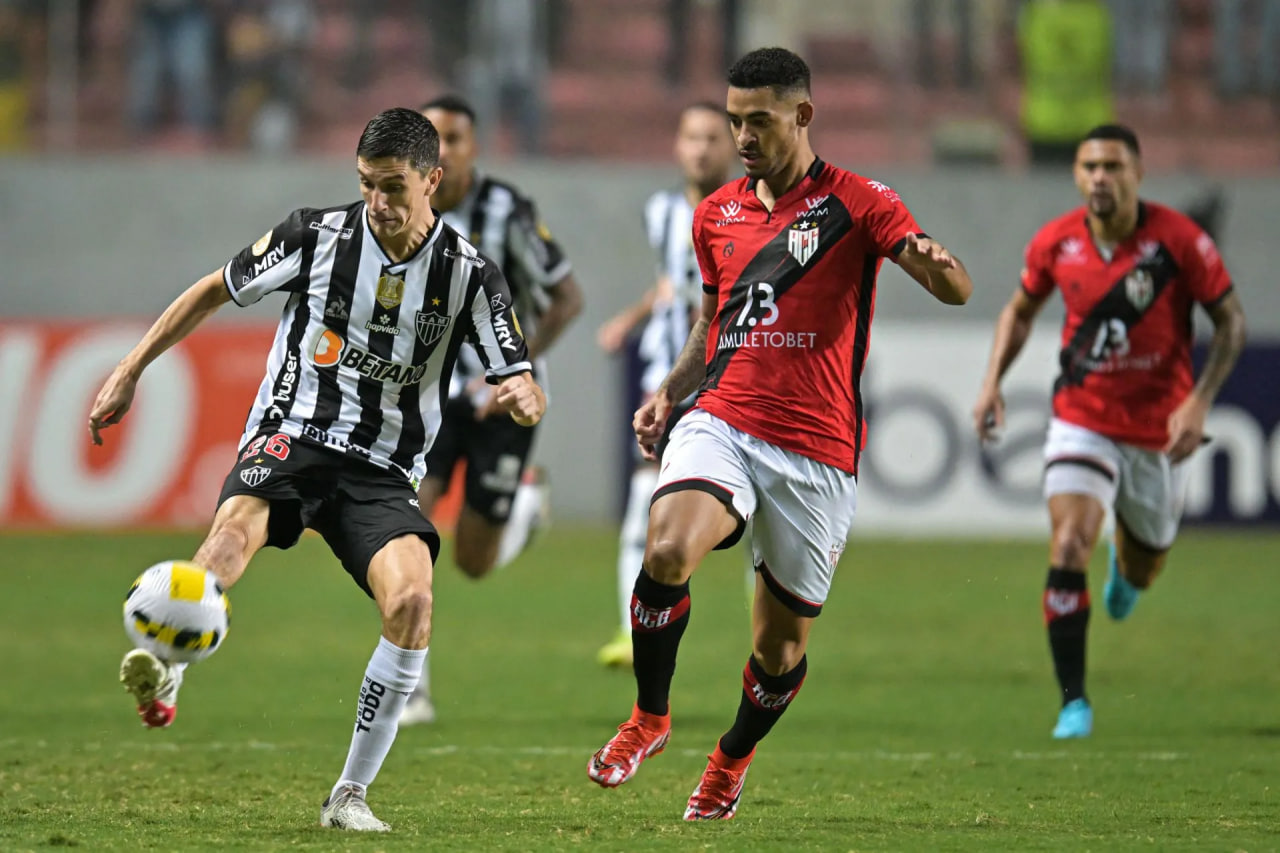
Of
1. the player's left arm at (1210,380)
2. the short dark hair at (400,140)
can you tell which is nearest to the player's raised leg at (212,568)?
the short dark hair at (400,140)

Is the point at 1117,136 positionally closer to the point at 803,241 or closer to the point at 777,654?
the point at 803,241

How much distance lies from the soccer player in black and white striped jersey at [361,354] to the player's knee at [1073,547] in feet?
10.2

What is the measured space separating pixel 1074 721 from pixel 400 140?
3.92 meters

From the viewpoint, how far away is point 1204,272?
7816 mm

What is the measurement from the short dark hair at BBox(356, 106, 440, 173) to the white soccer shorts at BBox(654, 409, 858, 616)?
1181 mm

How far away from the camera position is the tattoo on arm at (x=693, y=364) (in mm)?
5887

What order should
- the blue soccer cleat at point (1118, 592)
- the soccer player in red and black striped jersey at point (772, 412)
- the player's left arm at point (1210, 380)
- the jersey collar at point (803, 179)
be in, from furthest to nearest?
the blue soccer cleat at point (1118, 592)
the player's left arm at point (1210, 380)
the jersey collar at point (803, 179)
the soccer player in red and black striped jersey at point (772, 412)

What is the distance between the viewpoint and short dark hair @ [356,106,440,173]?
5324 mm

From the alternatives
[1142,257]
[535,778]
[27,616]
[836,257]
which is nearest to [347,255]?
[836,257]

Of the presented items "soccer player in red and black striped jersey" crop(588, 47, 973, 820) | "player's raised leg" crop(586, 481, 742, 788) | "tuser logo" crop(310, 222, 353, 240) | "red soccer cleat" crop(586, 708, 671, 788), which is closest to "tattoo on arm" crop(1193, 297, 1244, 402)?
"soccer player in red and black striped jersey" crop(588, 47, 973, 820)

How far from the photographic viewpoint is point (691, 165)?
863cm

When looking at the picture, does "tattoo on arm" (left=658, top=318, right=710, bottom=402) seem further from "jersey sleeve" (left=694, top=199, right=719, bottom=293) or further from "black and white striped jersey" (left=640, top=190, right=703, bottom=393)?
"black and white striped jersey" (left=640, top=190, right=703, bottom=393)

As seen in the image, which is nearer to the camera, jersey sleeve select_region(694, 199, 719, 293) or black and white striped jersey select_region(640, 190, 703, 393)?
jersey sleeve select_region(694, 199, 719, 293)

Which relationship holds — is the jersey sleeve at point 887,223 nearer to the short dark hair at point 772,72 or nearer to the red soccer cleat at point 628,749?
the short dark hair at point 772,72
